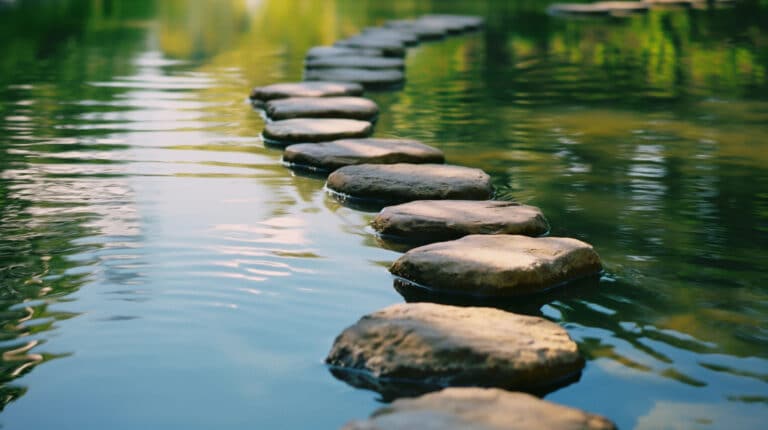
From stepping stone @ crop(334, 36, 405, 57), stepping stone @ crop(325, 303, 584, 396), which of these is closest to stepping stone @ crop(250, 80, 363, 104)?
stepping stone @ crop(334, 36, 405, 57)

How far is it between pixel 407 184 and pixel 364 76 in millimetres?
2856

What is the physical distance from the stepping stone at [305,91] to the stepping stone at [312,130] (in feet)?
2.65

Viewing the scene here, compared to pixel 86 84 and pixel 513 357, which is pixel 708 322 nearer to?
pixel 513 357

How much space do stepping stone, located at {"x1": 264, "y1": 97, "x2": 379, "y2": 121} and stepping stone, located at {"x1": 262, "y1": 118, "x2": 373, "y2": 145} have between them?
25 cm

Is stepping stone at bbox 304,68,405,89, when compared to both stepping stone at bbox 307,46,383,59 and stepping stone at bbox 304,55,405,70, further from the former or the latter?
stepping stone at bbox 307,46,383,59

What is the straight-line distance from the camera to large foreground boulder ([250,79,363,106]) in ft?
17.9

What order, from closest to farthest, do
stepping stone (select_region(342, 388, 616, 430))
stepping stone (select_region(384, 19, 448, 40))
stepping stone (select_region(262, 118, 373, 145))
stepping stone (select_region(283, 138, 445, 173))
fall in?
stepping stone (select_region(342, 388, 616, 430)) < stepping stone (select_region(283, 138, 445, 173)) < stepping stone (select_region(262, 118, 373, 145)) < stepping stone (select_region(384, 19, 448, 40))

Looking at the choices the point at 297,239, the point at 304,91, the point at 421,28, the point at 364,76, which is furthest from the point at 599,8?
the point at 297,239

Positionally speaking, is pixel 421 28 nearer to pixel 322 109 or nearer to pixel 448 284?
pixel 322 109

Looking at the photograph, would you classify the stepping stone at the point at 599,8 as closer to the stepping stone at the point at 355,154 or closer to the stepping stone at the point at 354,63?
the stepping stone at the point at 354,63

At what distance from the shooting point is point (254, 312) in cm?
238

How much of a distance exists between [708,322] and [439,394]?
798 millimetres

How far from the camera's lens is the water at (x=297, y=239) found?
198cm

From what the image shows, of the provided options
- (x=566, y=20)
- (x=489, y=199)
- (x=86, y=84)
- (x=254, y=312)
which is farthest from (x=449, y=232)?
(x=566, y=20)
